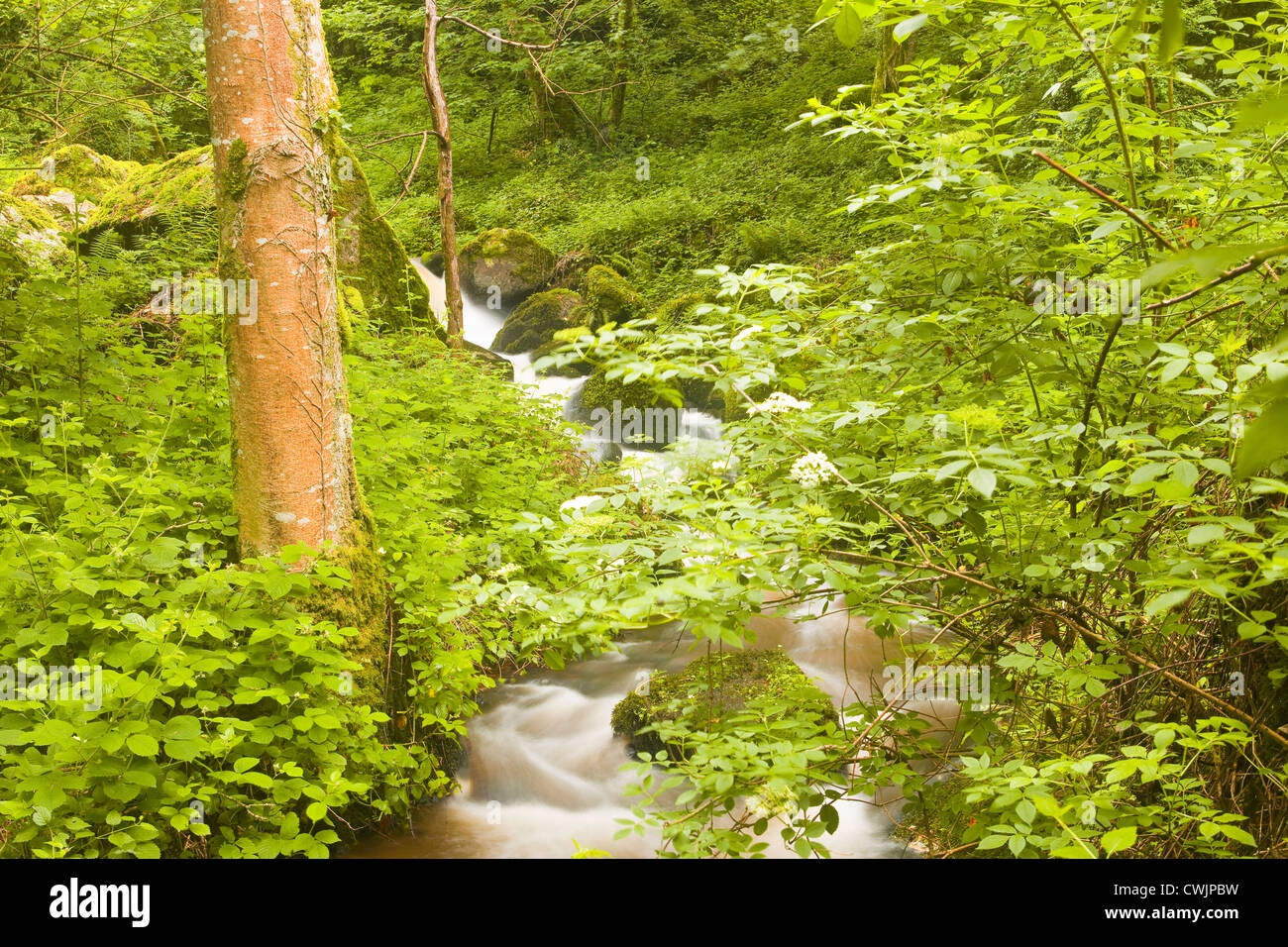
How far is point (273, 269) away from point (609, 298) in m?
9.11

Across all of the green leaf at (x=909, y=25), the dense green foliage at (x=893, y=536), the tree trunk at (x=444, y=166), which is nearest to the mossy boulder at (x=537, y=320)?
the tree trunk at (x=444, y=166)

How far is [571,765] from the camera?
5004 millimetres

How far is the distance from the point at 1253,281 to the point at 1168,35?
6.33 ft

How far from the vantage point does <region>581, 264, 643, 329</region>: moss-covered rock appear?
12344 millimetres

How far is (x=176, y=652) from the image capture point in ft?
8.46

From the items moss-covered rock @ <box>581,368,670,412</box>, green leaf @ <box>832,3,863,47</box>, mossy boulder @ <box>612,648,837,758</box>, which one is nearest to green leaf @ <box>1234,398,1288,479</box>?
green leaf @ <box>832,3,863,47</box>

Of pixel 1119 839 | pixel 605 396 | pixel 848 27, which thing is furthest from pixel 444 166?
pixel 1119 839

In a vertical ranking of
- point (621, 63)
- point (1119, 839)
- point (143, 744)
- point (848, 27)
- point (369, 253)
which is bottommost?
point (1119, 839)

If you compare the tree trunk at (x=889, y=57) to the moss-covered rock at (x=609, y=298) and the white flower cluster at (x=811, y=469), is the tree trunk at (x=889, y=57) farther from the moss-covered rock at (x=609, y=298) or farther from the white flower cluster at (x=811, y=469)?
the white flower cluster at (x=811, y=469)

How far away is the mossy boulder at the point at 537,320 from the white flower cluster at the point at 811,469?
10210 mm

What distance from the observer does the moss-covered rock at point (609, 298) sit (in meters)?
12.3

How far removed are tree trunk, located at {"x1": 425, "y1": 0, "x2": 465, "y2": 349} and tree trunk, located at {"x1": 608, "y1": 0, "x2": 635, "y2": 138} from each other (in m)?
8.70

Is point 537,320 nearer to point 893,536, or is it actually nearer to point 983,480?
point 893,536
